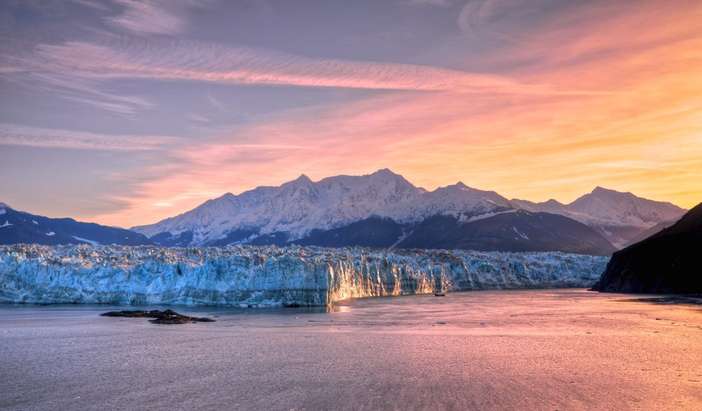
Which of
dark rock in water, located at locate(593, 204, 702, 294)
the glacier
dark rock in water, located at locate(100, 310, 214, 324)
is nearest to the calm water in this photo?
dark rock in water, located at locate(100, 310, 214, 324)

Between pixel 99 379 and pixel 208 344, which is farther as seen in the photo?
pixel 208 344

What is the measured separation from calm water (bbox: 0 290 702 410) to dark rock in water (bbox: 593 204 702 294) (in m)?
46.6

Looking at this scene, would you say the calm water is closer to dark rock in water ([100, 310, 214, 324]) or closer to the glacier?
dark rock in water ([100, 310, 214, 324])

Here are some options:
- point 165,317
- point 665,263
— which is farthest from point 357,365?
point 665,263

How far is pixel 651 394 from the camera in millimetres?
22906

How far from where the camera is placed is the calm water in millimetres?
22312

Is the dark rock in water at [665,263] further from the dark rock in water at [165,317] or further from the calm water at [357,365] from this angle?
the dark rock in water at [165,317]

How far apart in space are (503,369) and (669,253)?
8483 cm

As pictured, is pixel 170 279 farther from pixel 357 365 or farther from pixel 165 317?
pixel 357 365

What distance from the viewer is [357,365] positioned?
98.9 feet

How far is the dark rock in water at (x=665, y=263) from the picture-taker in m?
94.5

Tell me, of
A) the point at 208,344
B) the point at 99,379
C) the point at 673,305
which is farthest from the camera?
the point at 673,305

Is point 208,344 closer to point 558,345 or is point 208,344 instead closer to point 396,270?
point 558,345

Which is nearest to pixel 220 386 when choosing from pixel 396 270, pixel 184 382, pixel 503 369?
pixel 184 382
